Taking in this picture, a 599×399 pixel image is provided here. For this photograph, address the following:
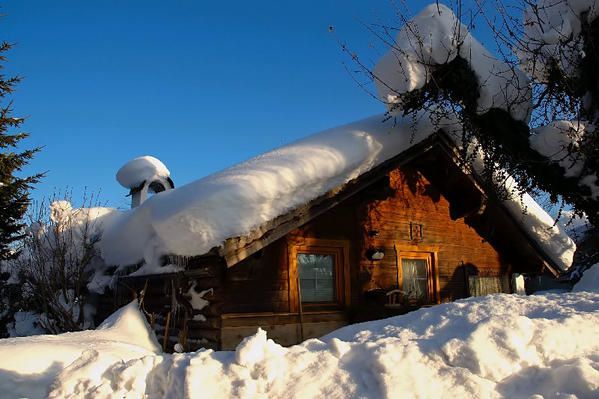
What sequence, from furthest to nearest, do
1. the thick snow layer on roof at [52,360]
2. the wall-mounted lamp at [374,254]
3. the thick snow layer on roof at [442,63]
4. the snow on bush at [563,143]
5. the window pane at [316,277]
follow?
the wall-mounted lamp at [374,254]
the window pane at [316,277]
the thick snow layer on roof at [442,63]
the snow on bush at [563,143]
the thick snow layer on roof at [52,360]

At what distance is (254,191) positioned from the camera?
650 centimetres

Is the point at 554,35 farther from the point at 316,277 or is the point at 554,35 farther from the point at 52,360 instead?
the point at 52,360

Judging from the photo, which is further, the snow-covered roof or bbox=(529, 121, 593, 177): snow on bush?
bbox=(529, 121, 593, 177): snow on bush

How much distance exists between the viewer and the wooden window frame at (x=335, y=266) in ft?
25.6

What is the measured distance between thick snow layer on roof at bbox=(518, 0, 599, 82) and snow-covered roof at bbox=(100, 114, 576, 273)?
74.6 inches

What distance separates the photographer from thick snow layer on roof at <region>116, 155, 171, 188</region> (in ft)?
43.0

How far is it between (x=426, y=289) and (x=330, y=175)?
3993 millimetres

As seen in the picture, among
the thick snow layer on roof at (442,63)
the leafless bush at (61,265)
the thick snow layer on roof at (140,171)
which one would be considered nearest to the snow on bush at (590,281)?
the thick snow layer on roof at (442,63)

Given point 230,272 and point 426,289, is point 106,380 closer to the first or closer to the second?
point 230,272

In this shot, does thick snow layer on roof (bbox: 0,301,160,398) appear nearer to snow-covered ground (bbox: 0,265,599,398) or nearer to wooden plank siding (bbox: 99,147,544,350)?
snow-covered ground (bbox: 0,265,599,398)

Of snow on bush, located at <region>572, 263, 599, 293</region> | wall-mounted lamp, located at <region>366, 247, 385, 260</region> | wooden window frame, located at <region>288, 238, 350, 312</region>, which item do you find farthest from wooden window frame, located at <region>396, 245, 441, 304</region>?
snow on bush, located at <region>572, 263, 599, 293</region>

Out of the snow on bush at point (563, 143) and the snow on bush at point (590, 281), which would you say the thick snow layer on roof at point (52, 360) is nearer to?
the snow on bush at point (590, 281)

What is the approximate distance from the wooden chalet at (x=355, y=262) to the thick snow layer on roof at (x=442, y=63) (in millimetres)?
1321

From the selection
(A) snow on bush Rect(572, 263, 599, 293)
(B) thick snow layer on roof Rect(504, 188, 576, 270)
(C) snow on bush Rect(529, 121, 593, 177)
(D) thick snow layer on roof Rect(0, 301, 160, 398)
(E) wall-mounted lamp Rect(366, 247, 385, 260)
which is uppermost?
(C) snow on bush Rect(529, 121, 593, 177)
